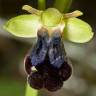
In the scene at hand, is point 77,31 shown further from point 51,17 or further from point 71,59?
point 71,59

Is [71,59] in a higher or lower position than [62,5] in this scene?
lower

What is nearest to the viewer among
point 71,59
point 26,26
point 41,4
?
point 41,4

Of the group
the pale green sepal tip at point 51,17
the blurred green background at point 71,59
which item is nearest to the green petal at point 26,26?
the pale green sepal tip at point 51,17

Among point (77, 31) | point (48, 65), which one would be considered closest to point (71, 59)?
point (77, 31)

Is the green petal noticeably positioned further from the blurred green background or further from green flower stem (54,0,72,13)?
the blurred green background

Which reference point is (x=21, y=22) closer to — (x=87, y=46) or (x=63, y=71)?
(x=63, y=71)

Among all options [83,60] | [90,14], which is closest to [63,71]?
[83,60]

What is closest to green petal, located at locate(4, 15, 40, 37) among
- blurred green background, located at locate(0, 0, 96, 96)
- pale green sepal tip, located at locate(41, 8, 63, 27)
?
pale green sepal tip, located at locate(41, 8, 63, 27)
